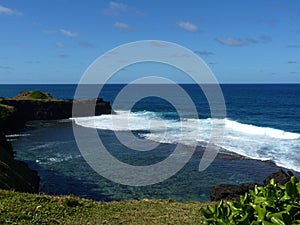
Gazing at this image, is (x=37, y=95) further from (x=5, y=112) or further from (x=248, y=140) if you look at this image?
(x=248, y=140)

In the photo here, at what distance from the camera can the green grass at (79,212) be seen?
29.9ft

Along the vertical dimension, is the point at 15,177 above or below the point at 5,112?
below

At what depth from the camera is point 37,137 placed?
142 ft

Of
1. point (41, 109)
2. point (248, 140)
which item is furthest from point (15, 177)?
point (41, 109)

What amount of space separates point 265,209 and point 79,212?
8.69m

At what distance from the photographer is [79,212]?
10359 mm

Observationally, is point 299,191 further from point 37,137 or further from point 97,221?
point 37,137

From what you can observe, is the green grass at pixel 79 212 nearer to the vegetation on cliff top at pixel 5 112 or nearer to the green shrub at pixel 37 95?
the vegetation on cliff top at pixel 5 112

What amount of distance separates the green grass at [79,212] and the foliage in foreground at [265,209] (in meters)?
→ 6.73

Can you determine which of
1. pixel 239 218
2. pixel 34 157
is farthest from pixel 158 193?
pixel 239 218

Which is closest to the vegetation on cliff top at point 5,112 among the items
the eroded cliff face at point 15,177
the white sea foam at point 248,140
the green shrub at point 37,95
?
the white sea foam at point 248,140

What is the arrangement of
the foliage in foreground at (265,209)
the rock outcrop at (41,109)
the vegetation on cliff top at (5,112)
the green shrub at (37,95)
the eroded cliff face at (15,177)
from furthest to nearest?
the green shrub at (37,95)
the rock outcrop at (41,109)
the vegetation on cliff top at (5,112)
the eroded cliff face at (15,177)
the foliage in foreground at (265,209)

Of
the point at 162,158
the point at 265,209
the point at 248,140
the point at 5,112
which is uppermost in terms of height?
the point at 265,209

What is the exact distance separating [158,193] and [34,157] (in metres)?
14.9
